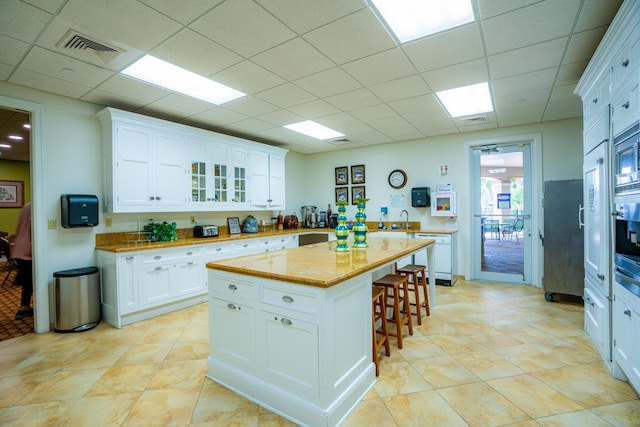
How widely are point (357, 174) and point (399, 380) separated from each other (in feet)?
14.9

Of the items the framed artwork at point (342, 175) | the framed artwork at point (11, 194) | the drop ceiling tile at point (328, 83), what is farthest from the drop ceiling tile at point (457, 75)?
the framed artwork at point (11, 194)

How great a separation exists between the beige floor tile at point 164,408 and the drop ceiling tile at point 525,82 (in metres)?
3.88

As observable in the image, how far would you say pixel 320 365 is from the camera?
5.50 feet

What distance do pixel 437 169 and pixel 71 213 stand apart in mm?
5303

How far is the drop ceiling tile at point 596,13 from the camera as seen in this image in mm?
1883

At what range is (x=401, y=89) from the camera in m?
3.24

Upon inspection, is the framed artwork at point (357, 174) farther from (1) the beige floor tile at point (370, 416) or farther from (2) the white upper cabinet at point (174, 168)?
(1) the beige floor tile at point (370, 416)

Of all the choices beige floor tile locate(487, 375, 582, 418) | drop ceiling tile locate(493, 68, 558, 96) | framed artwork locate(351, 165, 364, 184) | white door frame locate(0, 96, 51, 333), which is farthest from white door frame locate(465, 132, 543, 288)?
white door frame locate(0, 96, 51, 333)

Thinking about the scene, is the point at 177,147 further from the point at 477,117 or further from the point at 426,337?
the point at 477,117

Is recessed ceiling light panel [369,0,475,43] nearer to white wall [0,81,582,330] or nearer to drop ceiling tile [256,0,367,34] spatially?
drop ceiling tile [256,0,367,34]

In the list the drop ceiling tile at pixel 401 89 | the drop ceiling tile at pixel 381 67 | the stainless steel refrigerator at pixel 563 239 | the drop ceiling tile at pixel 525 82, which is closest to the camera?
the drop ceiling tile at pixel 381 67

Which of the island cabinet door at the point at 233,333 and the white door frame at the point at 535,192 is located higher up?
the white door frame at the point at 535,192

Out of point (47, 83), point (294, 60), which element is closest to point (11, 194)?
point (47, 83)

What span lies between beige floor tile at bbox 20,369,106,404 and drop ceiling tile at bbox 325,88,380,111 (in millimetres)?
3397
